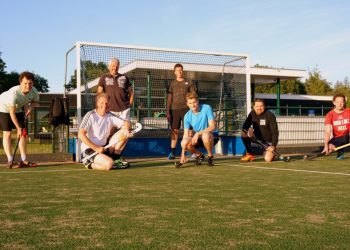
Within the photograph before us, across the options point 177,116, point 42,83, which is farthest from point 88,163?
point 42,83

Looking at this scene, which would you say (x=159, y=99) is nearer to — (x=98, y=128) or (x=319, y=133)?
(x=98, y=128)

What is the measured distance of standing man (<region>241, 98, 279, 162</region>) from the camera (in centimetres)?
Answer: 838

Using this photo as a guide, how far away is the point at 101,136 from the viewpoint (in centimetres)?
689

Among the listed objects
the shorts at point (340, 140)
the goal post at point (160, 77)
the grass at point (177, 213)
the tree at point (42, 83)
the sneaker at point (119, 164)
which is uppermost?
the tree at point (42, 83)

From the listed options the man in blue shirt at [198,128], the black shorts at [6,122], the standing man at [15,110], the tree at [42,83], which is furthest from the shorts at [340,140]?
the tree at [42,83]

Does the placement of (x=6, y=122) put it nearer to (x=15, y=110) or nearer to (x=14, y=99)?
(x=15, y=110)

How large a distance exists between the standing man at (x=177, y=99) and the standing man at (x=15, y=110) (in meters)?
2.70

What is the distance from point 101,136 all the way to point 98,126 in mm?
176

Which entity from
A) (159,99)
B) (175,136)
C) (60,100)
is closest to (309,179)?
(175,136)

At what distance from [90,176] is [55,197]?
6.12 ft

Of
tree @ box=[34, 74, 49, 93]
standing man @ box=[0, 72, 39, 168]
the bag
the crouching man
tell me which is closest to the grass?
the crouching man

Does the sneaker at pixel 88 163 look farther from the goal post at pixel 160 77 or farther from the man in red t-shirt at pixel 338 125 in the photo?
the man in red t-shirt at pixel 338 125

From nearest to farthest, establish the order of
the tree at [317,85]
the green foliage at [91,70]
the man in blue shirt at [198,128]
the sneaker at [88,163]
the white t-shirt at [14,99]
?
the sneaker at [88,163], the man in blue shirt at [198,128], the white t-shirt at [14,99], the green foliage at [91,70], the tree at [317,85]

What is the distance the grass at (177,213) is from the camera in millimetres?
2406
